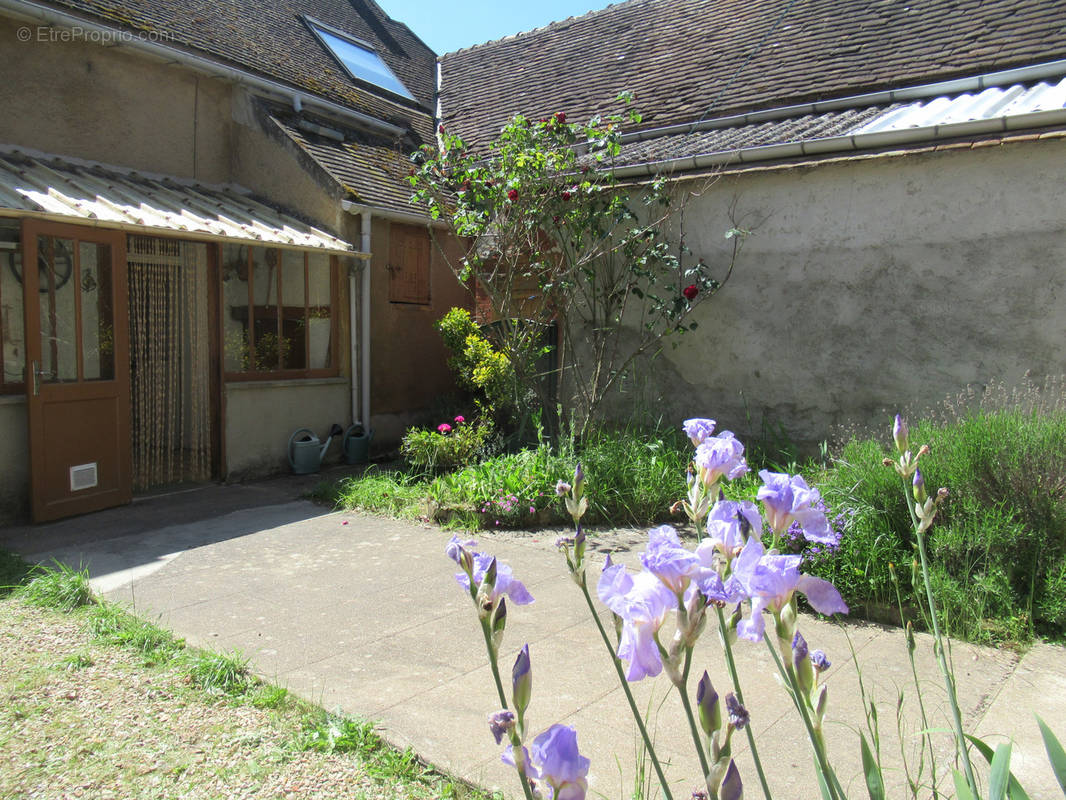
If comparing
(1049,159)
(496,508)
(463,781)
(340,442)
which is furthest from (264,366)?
(1049,159)

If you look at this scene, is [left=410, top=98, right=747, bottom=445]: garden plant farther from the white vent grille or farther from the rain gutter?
the white vent grille

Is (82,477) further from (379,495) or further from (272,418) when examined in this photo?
(379,495)

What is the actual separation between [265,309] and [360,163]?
263 cm

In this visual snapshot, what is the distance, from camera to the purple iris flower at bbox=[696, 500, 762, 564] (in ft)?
3.95

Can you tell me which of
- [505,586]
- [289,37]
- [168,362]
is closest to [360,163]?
[289,37]

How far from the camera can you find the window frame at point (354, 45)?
12305mm

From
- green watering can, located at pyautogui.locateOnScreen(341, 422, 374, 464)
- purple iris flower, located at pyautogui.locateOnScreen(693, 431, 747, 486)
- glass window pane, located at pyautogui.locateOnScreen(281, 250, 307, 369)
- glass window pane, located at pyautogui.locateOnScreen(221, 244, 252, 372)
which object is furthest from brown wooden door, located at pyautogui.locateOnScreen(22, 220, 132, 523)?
purple iris flower, located at pyautogui.locateOnScreen(693, 431, 747, 486)

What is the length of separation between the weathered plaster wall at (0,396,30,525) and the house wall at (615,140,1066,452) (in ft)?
19.3

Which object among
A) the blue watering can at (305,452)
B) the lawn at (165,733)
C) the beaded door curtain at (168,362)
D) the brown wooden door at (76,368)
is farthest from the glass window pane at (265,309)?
the lawn at (165,733)

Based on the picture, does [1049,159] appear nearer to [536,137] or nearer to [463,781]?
[536,137]

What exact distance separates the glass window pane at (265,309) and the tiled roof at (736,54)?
4138 mm

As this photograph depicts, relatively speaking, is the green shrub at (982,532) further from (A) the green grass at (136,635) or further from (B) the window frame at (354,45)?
(B) the window frame at (354,45)

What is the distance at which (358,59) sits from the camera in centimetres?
1306

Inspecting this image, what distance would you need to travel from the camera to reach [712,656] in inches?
153
